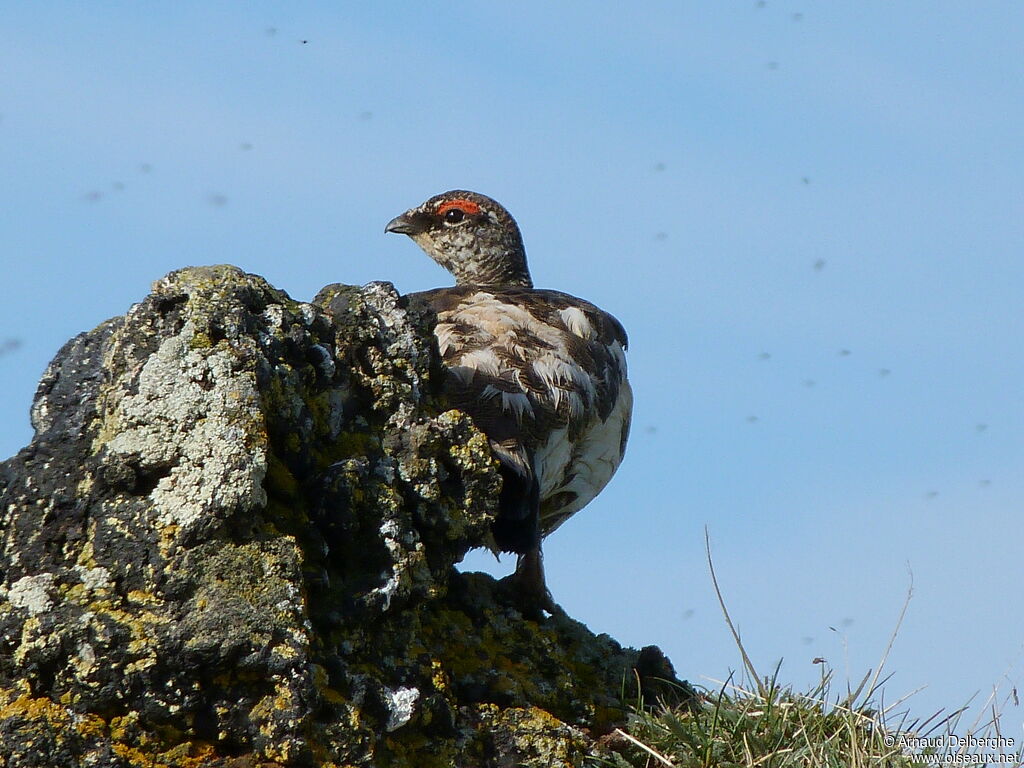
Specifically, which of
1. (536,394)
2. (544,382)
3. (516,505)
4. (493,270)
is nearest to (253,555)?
(516,505)

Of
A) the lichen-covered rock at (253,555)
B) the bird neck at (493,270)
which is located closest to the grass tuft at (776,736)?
the lichen-covered rock at (253,555)

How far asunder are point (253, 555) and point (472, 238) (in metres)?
5.20

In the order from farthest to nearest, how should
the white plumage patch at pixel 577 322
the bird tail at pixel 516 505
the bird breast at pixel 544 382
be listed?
the white plumage patch at pixel 577 322, the bird breast at pixel 544 382, the bird tail at pixel 516 505

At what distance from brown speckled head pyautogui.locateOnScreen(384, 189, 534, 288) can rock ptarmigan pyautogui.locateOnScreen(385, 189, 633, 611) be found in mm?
2038

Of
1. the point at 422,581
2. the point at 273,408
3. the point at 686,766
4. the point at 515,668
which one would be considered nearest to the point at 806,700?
the point at 686,766

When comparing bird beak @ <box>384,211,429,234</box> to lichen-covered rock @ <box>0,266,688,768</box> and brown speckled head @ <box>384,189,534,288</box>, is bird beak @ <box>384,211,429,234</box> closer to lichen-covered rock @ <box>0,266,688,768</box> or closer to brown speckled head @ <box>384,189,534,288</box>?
brown speckled head @ <box>384,189,534,288</box>

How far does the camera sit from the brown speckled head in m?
8.87

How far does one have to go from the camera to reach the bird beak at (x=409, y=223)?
9.00m

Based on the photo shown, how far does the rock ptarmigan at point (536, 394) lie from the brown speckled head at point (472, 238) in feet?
6.69

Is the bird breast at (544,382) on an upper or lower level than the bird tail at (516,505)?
upper

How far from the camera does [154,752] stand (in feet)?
12.5

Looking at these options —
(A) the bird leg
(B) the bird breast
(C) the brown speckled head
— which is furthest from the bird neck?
(A) the bird leg

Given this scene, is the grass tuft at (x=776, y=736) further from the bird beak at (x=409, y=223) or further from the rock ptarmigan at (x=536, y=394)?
the bird beak at (x=409, y=223)

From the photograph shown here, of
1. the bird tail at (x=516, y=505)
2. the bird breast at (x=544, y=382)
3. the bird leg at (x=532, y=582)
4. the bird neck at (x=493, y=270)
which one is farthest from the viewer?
the bird neck at (x=493, y=270)
